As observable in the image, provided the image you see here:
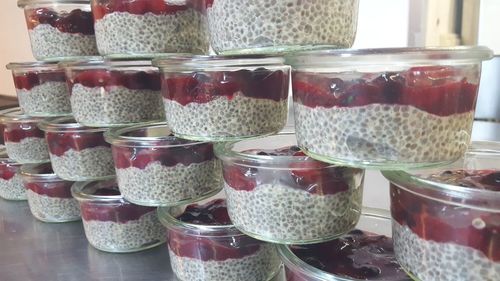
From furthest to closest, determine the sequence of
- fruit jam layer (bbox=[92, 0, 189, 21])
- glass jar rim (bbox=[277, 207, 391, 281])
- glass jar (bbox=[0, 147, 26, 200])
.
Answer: glass jar (bbox=[0, 147, 26, 200])
fruit jam layer (bbox=[92, 0, 189, 21])
glass jar rim (bbox=[277, 207, 391, 281])

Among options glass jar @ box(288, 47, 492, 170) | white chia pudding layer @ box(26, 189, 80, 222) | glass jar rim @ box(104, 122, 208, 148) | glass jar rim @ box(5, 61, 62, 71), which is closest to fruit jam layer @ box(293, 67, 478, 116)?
glass jar @ box(288, 47, 492, 170)

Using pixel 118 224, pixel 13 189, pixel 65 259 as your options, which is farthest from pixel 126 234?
pixel 13 189

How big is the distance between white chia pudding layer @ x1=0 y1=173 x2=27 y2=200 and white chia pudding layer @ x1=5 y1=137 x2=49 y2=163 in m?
0.14

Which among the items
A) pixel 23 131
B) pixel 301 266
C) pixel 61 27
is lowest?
pixel 301 266

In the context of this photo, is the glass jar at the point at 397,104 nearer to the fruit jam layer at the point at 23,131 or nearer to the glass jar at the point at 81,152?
the glass jar at the point at 81,152

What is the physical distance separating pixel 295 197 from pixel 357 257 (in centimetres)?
13

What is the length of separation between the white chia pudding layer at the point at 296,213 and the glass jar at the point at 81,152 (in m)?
0.38

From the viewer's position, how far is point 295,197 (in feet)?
1.86

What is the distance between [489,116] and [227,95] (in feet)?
3.69

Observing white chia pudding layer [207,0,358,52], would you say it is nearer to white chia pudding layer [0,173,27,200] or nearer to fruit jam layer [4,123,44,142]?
fruit jam layer [4,123,44,142]

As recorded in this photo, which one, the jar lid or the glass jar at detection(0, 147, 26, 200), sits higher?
the jar lid

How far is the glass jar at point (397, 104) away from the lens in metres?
0.44

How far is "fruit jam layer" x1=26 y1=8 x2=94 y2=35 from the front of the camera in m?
0.81

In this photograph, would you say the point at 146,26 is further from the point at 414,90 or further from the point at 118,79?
the point at 414,90
